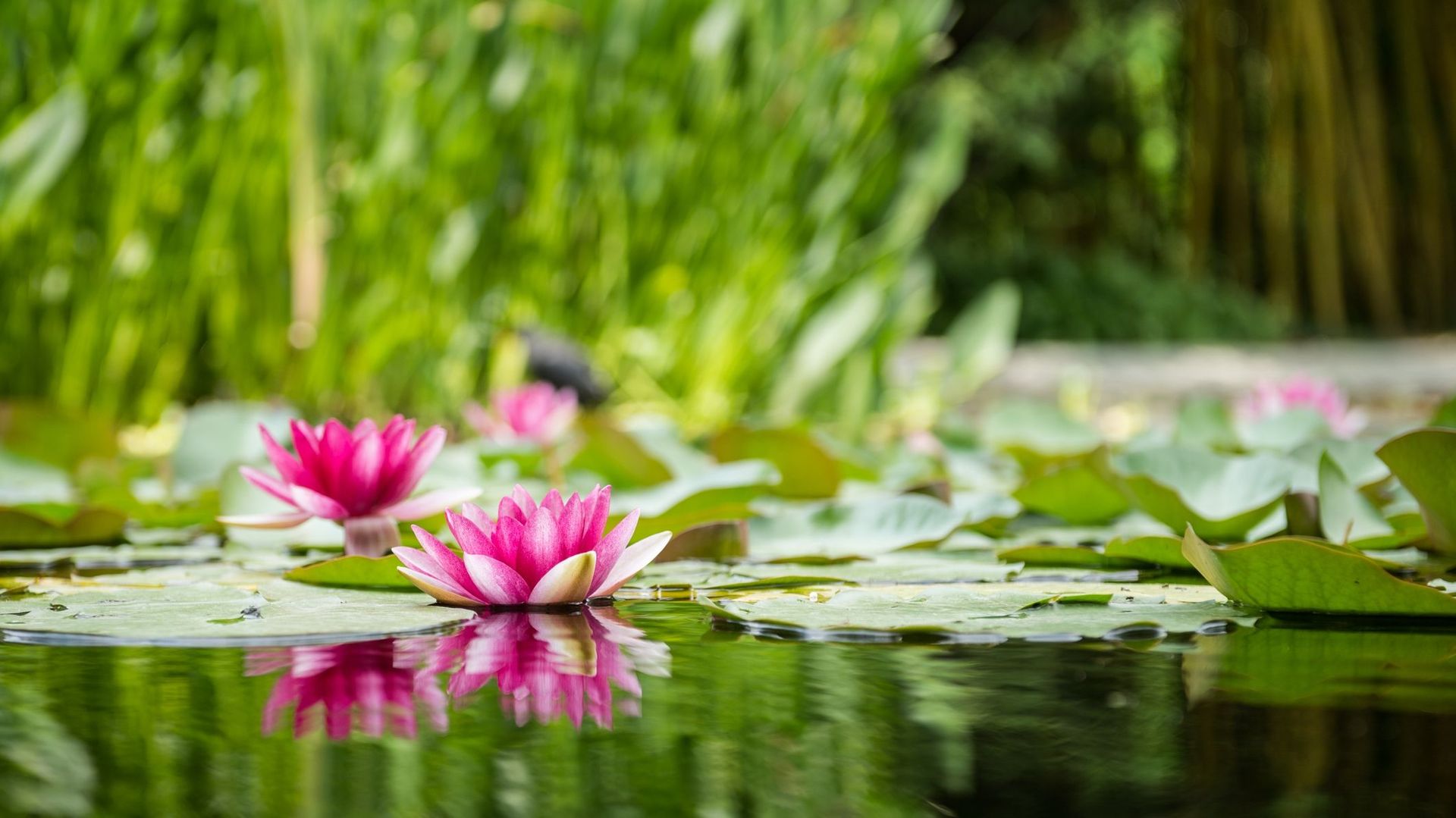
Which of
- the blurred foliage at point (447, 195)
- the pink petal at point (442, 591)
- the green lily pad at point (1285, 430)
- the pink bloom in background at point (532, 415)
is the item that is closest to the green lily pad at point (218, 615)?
the pink petal at point (442, 591)

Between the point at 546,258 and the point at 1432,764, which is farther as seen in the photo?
the point at 546,258

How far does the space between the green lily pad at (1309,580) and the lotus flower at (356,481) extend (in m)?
0.34

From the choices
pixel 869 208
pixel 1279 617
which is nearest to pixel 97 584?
pixel 1279 617

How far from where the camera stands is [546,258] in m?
2.13

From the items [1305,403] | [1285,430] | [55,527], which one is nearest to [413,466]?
[55,527]

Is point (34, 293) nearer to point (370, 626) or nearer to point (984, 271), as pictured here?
point (370, 626)

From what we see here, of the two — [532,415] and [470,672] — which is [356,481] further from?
[532,415]

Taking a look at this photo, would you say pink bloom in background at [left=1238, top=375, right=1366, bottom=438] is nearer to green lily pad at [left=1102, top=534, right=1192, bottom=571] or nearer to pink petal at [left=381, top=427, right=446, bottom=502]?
green lily pad at [left=1102, top=534, right=1192, bottom=571]

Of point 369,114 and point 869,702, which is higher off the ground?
point 369,114

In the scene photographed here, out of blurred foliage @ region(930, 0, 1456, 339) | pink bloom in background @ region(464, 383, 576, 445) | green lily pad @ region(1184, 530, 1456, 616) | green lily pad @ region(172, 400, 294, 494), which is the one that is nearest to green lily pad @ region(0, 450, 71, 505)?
green lily pad @ region(172, 400, 294, 494)

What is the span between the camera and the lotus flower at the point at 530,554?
54cm

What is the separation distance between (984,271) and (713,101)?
4269 mm

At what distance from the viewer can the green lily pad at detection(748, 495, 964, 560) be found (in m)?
0.77

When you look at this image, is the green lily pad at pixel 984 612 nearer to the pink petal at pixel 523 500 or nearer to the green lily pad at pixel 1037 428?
the pink petal at pixel 523 500
